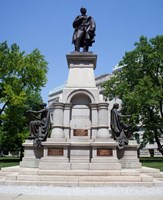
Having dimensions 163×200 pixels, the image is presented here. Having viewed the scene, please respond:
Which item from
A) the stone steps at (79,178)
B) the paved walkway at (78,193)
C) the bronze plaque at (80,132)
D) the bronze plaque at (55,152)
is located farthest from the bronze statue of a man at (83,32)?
the paved walkway at (78,193)

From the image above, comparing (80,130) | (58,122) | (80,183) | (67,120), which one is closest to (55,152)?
(58,122)

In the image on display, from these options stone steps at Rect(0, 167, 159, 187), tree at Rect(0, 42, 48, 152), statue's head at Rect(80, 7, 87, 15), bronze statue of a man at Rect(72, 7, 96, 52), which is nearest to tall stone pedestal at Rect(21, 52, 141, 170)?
stone steps at Rect(0, 167, 159, 187)

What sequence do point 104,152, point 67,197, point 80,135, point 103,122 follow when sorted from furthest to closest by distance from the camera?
point 80,135, point 103,122, point 104,152, point 67,197

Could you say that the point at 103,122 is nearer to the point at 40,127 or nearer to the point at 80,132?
the point at 80,132

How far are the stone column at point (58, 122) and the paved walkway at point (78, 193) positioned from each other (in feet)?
11.9

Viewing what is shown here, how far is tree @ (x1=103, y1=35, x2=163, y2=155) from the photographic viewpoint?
A: 27.5 metres

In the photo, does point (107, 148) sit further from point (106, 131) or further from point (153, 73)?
point (153, 73)

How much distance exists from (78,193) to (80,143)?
4136 mm

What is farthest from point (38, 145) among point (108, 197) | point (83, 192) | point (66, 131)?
point (108, 197)

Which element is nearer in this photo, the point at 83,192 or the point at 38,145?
the point at 83,192

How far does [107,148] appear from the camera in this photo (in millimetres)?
12062

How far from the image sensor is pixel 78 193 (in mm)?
8531

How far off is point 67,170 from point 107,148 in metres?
2.21

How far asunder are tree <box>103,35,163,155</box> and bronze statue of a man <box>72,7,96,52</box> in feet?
43.6
